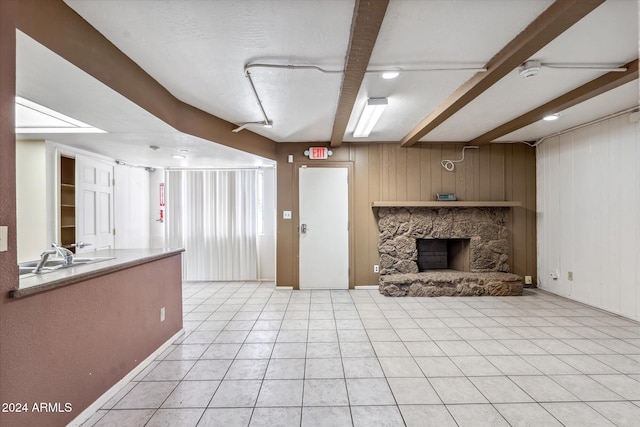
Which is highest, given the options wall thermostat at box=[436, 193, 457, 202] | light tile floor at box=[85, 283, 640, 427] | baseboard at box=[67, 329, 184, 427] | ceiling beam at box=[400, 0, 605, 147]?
ceiling beam at box=[400, 0, 605, 147]

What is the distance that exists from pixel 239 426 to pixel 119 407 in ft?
2.80

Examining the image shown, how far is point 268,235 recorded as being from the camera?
209 inches

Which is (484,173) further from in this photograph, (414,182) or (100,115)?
(100,115)

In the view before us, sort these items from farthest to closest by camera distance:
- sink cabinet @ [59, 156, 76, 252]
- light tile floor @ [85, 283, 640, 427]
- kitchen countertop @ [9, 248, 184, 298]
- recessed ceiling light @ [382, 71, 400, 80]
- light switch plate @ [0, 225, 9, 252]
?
sink cabinet @ [59, 156, 76, 252], recessed ceiling light @ [382, 71, 400, 80], light tile floor @ [85, 283, 640, 427], kitchen countertop @ [9, 248, 184, 298], light switch plate @ [0, 225, 9, 252]

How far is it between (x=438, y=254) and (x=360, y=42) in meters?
4.11

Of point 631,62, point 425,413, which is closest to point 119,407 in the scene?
point 425,413

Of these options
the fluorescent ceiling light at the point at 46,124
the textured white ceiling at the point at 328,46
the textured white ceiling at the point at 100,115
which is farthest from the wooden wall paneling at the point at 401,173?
the fluorescent ceiling light at the point at 46,124

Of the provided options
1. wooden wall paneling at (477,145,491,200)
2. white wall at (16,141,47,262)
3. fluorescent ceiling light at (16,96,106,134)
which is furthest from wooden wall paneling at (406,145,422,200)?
white wall at (16,141,47,262)

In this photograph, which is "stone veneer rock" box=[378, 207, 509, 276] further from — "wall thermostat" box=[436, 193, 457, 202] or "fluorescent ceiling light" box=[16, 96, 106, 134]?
"fluorescent ceiling light" box=[16, 96, 106, 134]

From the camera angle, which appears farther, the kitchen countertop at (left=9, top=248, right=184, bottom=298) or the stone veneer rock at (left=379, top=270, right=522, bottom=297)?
the stone veneer rock at (left=379, top=270, right=522, bottom=297)

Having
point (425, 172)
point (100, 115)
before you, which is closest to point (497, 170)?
point (425, 172)

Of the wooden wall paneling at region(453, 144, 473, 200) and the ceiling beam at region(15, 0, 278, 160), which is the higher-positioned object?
the ceiling beam at region(15, 0, 278, 160)

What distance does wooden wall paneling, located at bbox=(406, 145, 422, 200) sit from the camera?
15.7 ft

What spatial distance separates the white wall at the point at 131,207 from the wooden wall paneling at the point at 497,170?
6.10 m
